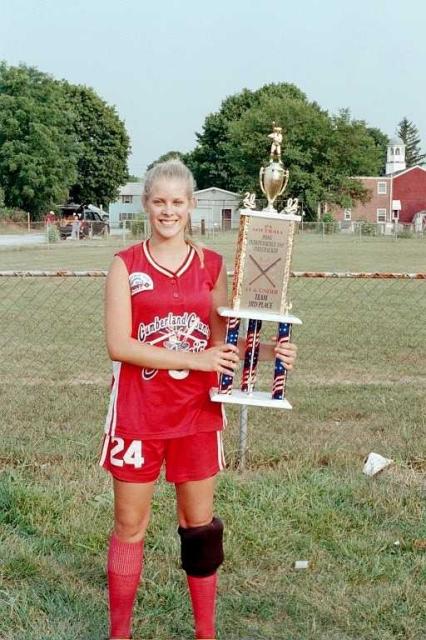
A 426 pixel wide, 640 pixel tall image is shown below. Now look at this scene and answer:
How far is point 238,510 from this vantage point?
4211 mm

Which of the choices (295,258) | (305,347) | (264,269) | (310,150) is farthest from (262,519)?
(310,150)

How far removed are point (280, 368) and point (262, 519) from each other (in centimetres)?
142

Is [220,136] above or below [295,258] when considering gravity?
above

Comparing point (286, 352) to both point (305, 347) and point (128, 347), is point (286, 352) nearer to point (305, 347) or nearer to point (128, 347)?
point (128, 347)

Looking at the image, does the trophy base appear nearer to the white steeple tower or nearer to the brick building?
the brick building

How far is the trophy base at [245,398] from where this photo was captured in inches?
111

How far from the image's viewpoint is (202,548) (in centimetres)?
292

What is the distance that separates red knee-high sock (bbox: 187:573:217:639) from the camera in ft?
9.84

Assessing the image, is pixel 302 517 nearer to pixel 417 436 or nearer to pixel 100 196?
pixel 417 436

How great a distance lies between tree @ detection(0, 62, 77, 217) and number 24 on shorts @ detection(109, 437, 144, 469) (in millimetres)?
57911

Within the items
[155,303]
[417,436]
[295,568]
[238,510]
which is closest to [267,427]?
[417,436]

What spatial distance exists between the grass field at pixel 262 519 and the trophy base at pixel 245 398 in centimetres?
96

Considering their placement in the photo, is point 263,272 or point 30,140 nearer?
point 263,272

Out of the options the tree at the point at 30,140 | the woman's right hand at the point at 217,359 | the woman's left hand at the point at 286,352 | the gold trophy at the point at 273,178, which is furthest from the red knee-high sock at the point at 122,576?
the tree at the point at 30,140
